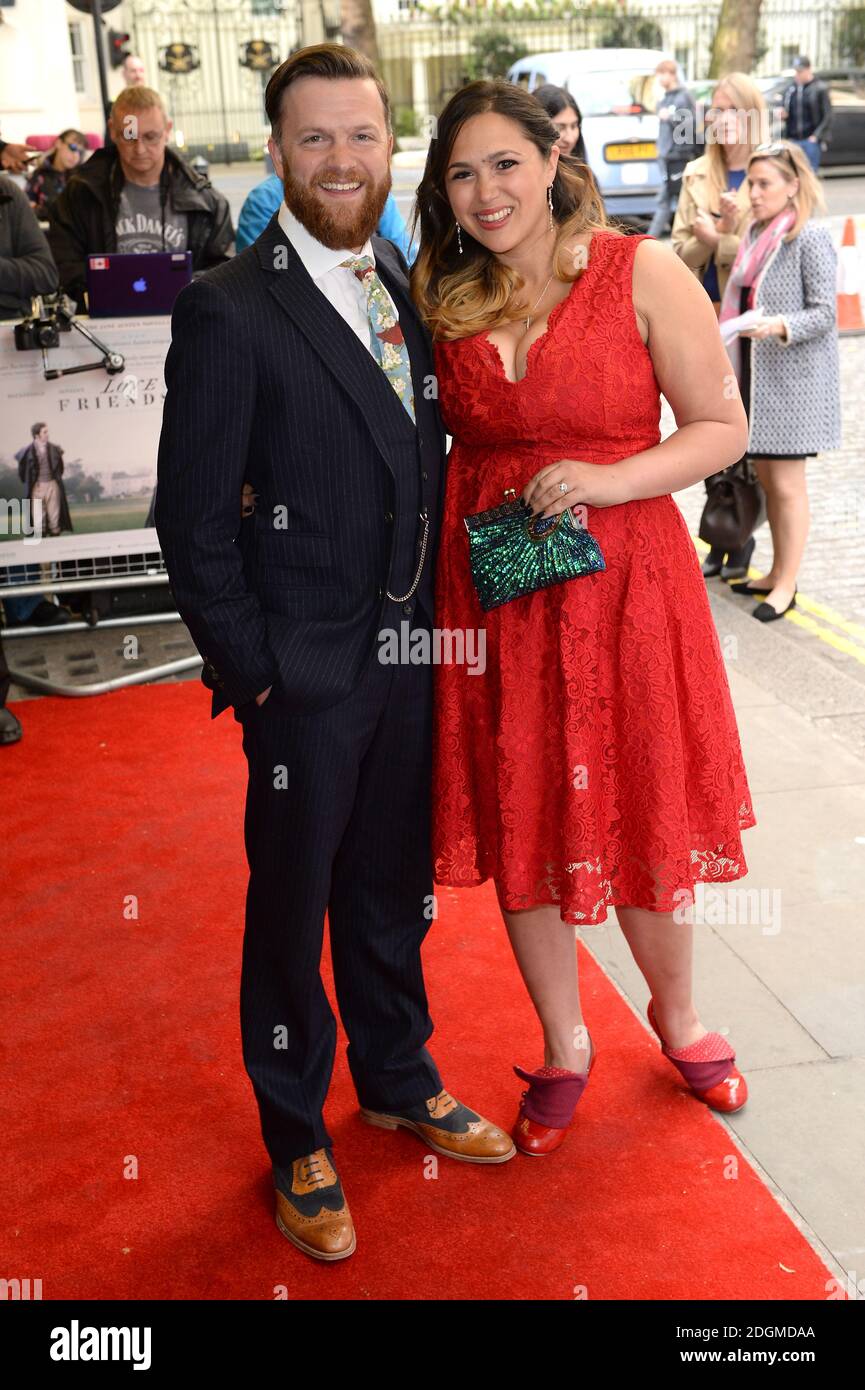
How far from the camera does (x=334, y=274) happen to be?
2572 mm

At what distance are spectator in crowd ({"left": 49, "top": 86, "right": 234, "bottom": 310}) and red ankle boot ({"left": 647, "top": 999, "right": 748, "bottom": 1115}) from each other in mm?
4355

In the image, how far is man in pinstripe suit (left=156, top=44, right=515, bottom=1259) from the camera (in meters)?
2.46

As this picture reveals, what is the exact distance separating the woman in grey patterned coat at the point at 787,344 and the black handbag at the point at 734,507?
0.22ft

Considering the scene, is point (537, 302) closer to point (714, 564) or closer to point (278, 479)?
point (278, 479)

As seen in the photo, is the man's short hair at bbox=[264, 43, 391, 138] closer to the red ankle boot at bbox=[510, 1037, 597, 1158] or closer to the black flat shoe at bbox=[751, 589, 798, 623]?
the red ankle boot at bbox=[510, 1037, 597, 1158]

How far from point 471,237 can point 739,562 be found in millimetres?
3974

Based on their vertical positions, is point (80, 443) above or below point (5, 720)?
above

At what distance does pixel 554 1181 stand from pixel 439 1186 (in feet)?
0.78

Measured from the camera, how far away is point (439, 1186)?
117 inches

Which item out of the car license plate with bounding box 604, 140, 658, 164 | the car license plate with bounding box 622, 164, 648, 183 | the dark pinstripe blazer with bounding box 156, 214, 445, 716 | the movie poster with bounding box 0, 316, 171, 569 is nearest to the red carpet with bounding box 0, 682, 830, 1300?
the dark pinstripe blazer with bounding box 156, 214, 445, 716

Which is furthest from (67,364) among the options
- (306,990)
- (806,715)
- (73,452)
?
(306,990)

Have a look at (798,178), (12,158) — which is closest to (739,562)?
(798,178)

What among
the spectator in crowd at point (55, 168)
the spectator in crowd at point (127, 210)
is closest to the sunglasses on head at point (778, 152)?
the spectator in crowd at point (127, 210)

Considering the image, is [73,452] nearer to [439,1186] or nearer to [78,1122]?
[78,1122]
